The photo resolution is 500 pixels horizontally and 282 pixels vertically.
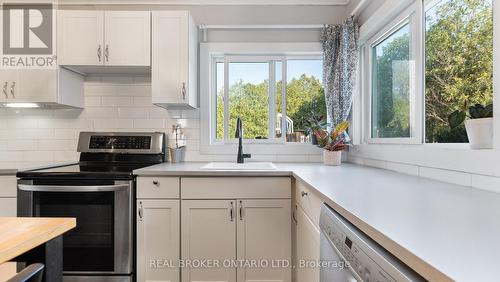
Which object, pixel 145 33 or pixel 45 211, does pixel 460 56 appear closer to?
pixel 145 33

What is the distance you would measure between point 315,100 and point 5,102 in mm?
2587

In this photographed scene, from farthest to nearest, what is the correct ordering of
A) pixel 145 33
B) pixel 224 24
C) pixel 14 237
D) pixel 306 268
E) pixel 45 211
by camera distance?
pixel 224 24 → pixel 145 33 → pixel 45 211 → pixel 306 268 → pixel 14 237

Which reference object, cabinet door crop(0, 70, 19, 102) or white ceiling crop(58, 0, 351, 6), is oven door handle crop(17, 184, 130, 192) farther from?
white ceiling crop(58, 0, 351, 6)

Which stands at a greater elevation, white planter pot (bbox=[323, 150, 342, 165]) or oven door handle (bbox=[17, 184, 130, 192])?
white planter pot (bbox=[323, 150, 342, 165])

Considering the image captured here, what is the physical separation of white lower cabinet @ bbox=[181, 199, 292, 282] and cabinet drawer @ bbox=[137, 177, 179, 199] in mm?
122

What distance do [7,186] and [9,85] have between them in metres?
0.83

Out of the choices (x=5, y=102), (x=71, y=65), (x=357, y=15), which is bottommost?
(x=5, y=102)

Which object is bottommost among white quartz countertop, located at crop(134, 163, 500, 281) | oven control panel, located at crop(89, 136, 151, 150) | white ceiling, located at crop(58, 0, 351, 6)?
white quartz countertop, located at crop(134, 163, 500, 281)

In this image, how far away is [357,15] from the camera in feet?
8.05

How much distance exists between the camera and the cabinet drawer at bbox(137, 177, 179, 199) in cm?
198

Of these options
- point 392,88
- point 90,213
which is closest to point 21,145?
point 90,213

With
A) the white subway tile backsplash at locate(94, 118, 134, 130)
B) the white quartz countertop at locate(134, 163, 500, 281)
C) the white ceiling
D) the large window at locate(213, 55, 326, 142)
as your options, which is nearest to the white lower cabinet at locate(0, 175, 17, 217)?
the white subway tile backsplash at locate(94, 118, 134, 130)

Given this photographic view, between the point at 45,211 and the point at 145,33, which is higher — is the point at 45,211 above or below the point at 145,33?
below

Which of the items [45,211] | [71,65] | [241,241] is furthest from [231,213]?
[71,65]
